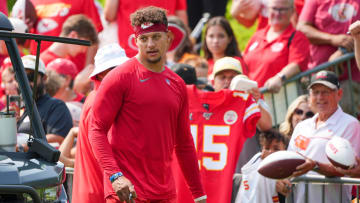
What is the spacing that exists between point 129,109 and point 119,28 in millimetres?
5124

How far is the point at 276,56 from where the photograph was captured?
9430 millimetres

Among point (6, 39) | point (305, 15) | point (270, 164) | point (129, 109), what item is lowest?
point (270, 164)

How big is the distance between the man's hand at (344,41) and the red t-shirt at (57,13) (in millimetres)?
3497

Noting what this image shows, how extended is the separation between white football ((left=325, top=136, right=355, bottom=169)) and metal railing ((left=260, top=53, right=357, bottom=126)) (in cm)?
229

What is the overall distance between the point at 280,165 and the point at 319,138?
1.10m

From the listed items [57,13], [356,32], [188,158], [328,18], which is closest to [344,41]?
[328,18]

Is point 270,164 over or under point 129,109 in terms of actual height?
under

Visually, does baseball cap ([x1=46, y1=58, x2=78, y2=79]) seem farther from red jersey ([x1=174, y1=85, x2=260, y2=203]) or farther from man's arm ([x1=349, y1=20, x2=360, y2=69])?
man's arm ([x1=349, y1=20, x2=360, y2=69])

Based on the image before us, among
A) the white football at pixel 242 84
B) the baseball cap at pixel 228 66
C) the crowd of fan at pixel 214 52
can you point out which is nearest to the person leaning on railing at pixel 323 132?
the crowd of fan at pixel 214 52

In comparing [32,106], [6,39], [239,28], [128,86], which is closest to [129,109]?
[128,86]

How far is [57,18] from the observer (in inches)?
412

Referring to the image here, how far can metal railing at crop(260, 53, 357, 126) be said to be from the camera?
9125mm

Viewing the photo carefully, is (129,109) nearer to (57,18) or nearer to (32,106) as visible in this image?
(32,106)

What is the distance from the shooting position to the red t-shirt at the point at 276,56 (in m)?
9.27
